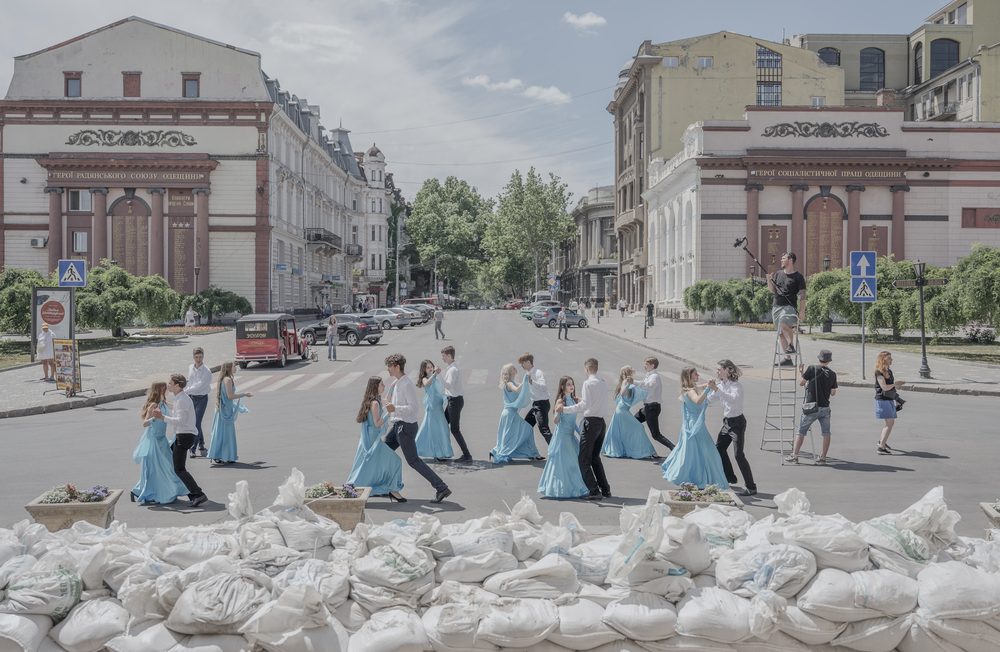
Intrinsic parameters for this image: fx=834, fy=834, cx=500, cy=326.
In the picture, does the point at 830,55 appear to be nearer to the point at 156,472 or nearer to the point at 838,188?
the point at 838,188

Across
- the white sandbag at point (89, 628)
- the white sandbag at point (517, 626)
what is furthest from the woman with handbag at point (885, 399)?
the white sandbag at point (89, 628)

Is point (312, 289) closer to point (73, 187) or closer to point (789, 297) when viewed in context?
point (73, 187)

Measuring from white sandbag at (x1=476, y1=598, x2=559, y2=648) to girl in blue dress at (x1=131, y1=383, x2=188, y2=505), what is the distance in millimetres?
6093

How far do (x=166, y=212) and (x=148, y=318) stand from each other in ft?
58.7

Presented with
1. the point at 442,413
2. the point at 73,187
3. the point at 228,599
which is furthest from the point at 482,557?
the point at 73,187

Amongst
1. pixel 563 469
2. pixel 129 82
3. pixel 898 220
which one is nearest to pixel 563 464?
pixel 563 469

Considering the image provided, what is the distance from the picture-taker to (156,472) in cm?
985

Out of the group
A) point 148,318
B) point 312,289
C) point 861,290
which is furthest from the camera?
point 312,289

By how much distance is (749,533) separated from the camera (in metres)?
5.85

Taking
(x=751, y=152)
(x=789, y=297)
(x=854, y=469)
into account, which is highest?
(x=751, y=152)

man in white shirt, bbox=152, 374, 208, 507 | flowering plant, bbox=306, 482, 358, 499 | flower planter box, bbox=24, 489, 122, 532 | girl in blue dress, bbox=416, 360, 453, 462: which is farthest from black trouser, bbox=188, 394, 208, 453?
flowering plant, bbox=306, 482, 358, 499

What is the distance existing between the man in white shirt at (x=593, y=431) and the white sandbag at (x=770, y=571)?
4.56 meters

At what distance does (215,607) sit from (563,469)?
583 cm

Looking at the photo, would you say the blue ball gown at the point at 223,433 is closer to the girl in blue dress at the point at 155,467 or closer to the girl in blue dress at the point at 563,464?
the girl in blue dress at the point at 155,467
